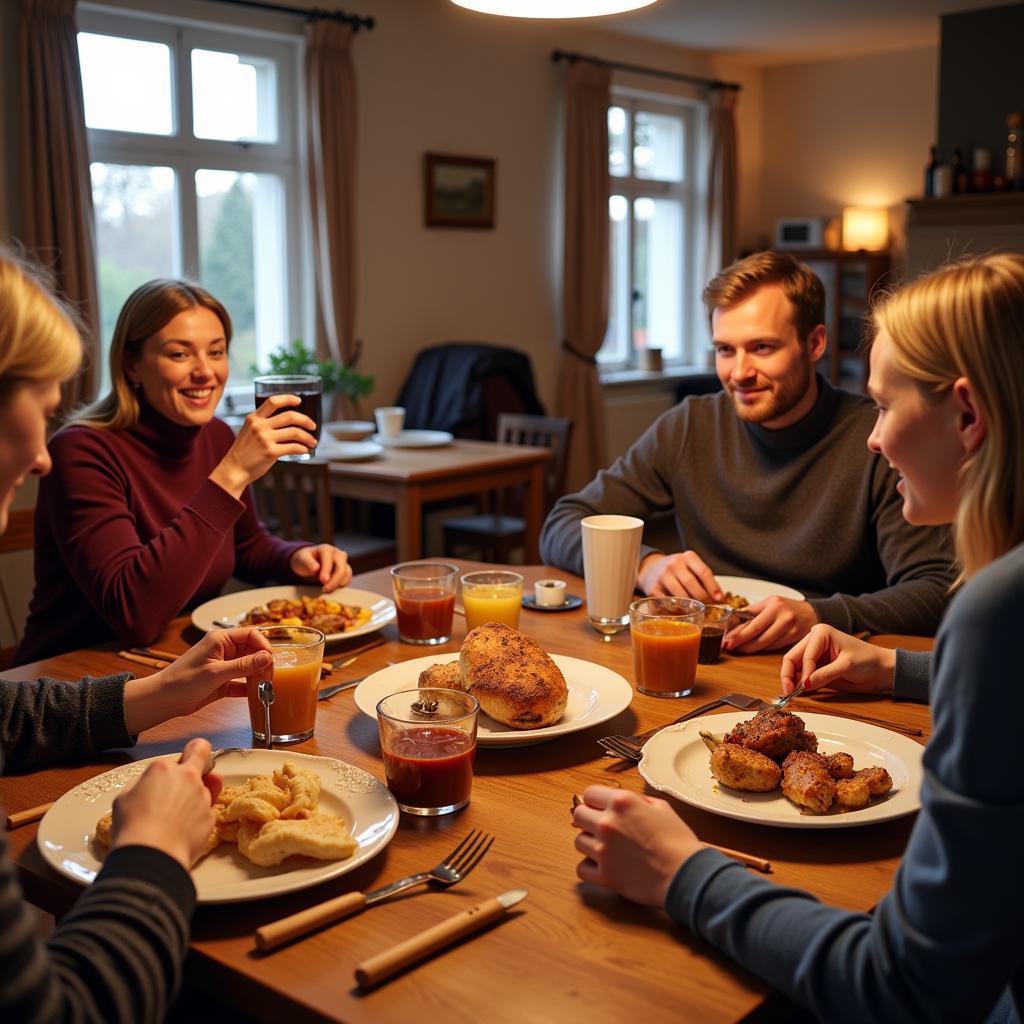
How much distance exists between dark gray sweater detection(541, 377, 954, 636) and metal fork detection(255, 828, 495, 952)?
3.52 ft

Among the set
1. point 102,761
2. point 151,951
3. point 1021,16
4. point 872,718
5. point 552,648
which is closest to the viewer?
point 151,951

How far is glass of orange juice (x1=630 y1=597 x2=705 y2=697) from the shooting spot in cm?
155

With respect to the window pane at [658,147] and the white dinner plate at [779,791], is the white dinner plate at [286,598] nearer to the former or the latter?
the white dinner plate at [779,791]

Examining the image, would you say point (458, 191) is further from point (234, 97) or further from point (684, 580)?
point (684, 580)

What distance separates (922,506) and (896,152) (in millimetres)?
7698

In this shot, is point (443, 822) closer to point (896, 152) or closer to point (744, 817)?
point (744, 817)

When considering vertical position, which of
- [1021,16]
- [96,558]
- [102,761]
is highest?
[1021,16]

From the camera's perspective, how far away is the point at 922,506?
108 centimetres

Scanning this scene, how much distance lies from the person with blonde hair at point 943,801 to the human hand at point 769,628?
0.66m

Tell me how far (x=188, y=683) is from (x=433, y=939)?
600mm

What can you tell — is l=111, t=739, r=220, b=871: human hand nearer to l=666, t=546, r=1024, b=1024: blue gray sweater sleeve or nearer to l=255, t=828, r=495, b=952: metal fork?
l=255, t=828, r=495, b=952: metal fork

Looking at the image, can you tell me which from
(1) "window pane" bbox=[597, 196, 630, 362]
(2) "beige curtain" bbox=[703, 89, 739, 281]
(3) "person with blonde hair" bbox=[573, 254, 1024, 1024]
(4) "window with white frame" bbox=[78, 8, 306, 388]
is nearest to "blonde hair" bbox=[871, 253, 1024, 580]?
(3) "person with blonde hair" bbox=[573, 254, 1024, 1024]

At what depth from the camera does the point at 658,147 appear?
26.1 feet

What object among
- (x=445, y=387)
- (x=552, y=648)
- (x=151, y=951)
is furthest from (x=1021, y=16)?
(x=151, y=951)
